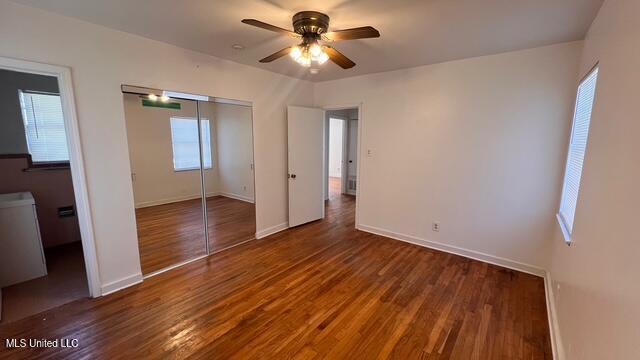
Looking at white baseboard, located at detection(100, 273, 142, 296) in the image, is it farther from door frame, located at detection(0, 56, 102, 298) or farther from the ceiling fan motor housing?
the ceiling fan motor housing

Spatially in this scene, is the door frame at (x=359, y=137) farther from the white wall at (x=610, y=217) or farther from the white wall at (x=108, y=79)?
the white wall at (x=610, y=217)

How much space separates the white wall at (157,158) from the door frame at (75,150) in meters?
0.41

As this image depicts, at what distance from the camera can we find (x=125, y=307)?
2.31 meters

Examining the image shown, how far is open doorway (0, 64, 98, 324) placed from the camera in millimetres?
2275

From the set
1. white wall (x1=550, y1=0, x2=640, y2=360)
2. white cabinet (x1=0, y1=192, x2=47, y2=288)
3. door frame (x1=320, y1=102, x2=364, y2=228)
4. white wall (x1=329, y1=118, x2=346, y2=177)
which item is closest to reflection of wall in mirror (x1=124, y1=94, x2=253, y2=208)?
white cabinet (x1=0, y1=192, x2=47, y2=288)

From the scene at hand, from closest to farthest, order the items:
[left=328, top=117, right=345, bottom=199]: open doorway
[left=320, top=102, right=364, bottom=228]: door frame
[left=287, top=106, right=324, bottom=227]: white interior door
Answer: [left=320, top=102, right=364, bottom=228]: door frame
[left=287, top=106, right=324, bottom=227]: white interior door
[left=328, top=117, right=345, bottom=199]: open doorway

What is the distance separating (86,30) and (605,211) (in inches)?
152

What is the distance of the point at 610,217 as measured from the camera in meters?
1.21

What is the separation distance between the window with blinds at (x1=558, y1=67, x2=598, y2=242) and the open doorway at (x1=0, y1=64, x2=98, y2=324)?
4168 mm

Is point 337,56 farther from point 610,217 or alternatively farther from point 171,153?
point 171,153

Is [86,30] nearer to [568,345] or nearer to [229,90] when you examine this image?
[229,90]

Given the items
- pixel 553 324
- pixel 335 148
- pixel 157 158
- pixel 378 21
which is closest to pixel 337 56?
pixel 378 21

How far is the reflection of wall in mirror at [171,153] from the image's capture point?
2.76m

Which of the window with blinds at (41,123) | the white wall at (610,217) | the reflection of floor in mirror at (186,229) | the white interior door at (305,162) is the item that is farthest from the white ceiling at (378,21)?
the reflection of floor in mirror at (186,229)
